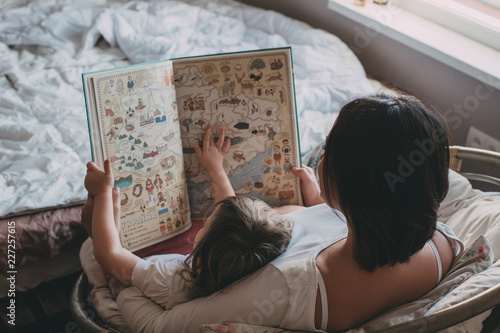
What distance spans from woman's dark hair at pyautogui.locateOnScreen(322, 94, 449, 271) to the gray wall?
0.80 meters

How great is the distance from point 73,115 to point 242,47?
2.44 ft

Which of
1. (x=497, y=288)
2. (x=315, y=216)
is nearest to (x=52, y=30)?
(x=315, y=216)

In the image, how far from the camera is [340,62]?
5.87ft

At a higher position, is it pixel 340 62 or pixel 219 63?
pixel 219 63

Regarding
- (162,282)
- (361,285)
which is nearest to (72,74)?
(162,282)

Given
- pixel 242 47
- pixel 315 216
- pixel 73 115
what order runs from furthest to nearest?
pixel 242 47, pixel 73 115, pixel 315 216

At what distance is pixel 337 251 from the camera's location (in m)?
0.77

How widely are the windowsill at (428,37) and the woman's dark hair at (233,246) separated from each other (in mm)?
896

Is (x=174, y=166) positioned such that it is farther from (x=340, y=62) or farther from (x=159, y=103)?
(x=340, y=62)

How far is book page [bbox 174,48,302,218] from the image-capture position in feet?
3.41

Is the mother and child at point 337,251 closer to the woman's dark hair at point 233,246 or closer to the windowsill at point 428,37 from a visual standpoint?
the woman's dark hair at point 233,246

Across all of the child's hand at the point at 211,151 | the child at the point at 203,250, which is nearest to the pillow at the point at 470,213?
the child at the point at 203,250

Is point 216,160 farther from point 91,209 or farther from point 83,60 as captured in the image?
point 83,60

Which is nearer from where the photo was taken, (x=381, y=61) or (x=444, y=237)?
(x=444, y=237)
